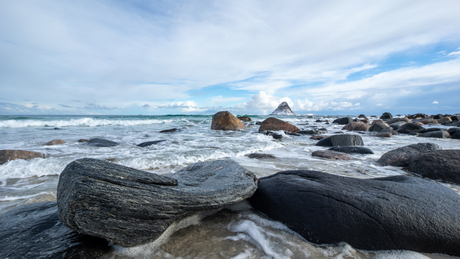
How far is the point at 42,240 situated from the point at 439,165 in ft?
16.9

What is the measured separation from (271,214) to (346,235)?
2.22 ft

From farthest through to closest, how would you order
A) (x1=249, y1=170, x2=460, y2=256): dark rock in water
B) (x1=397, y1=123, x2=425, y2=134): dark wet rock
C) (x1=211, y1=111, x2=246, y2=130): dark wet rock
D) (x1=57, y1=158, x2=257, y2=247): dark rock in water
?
(x1=211, y1=111, x2=246, y2=130): dark wet rock, (x1=397, y1=123, x2=425, y2=134): dark wet rock, (x1=249, y1=170, x2=460, y2=256): dark rock in water, (x1=57, y1=158, x2=257, y2=247): dark rock in water

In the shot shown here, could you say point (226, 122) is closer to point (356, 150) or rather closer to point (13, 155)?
point (356, 150)

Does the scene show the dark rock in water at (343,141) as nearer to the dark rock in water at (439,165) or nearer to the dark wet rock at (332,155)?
the dark wet rock at (332,155)

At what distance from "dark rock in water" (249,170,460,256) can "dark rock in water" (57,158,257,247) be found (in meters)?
0.64

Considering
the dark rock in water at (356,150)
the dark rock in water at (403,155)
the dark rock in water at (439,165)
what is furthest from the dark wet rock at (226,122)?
the dark rock in water at (439,165)

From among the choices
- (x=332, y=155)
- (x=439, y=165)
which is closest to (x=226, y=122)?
(x=332, y=155)

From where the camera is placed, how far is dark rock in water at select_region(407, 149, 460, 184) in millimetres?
3227

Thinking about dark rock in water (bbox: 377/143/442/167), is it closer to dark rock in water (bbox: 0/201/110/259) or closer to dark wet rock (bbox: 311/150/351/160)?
dark wet rock (bbox: 311/150/351/160)

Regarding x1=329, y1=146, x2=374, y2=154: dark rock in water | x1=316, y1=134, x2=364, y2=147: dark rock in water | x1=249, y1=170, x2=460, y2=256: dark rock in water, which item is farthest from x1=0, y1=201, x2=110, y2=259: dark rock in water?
x1=316, y1=134, x2=364, y2=147: dark rock in water

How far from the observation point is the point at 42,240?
5.16ft

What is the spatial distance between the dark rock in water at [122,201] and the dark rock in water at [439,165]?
359 cm

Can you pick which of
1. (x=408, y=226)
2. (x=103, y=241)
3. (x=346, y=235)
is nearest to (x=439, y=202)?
(x=408, y=226)

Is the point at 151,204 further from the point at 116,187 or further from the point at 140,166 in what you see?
the point at 140,166
